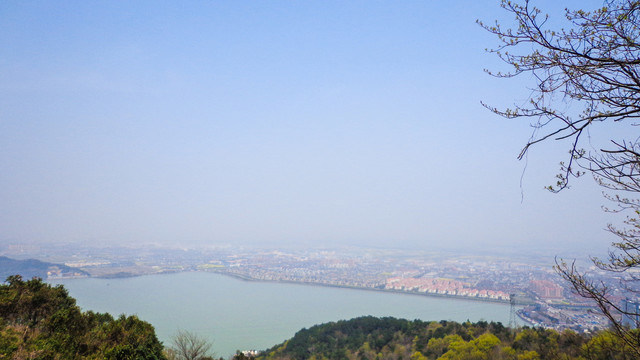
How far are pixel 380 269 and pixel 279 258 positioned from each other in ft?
63.6

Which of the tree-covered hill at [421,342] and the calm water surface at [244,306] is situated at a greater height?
the tree-covered hill at [421,342]

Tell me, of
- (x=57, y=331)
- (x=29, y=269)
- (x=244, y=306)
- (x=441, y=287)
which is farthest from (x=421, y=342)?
(x=29, y=269)

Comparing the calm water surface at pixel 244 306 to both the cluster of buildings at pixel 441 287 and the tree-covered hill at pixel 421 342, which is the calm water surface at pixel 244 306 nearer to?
the cluster of buildings at pixel 441 287

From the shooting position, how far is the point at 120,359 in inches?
179

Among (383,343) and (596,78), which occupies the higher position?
(596,78)

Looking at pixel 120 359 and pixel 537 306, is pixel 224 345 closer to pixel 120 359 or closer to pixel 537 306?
pixel 120 359

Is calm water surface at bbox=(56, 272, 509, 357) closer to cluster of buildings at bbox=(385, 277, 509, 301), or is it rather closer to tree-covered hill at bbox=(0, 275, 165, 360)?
cluster of buildings at bbox=(385, 277, 509, 301)

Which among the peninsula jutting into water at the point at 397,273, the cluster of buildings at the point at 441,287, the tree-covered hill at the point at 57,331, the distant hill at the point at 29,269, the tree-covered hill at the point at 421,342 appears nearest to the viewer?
the tree-covered hill at the point at 57,331

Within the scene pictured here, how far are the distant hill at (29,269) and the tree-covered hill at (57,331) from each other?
77.1 ft

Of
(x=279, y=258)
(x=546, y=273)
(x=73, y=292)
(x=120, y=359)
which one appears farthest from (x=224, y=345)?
(x=279, y=258)

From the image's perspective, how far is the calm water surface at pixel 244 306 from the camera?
21.3 meters

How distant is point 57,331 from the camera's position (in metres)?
4.96

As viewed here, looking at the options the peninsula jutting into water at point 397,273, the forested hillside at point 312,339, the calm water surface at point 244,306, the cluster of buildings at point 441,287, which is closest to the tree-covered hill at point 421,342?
the forested hillside at point 312,339

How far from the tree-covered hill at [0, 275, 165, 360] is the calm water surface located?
11843 mm
